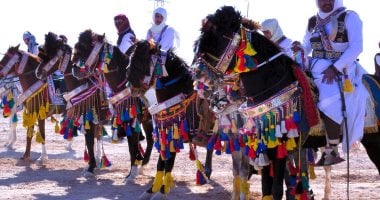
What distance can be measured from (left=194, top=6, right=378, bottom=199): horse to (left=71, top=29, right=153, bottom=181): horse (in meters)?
4.20

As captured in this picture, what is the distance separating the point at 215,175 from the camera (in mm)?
11914

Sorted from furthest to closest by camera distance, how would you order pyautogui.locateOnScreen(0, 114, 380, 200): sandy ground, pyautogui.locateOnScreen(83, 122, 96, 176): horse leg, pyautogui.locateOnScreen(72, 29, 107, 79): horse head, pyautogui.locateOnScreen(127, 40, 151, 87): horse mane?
pyautogui.locateOnScreen(83, 122, 96, 176): horse leg < pyautogui.locateOnScreen(72, 29, 107, 79): horse head < pyautogui.locateOnScreen(0, 114, 380, 200): sandy ground < pyautogui.locateOnScreen(127, 40, 151, 87): horse mane

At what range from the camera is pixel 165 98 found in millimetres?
8852

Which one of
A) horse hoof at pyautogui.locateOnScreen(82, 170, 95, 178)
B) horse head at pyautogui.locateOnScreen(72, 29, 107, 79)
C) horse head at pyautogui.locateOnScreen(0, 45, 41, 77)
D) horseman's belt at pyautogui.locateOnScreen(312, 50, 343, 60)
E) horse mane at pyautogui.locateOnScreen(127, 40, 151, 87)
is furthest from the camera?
horse head at pyautogui.locateOnScreen(0, 45, 41, 77)

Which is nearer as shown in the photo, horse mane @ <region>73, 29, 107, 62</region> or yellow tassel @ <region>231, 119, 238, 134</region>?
yellow tassel @ <region>231, 119, 238, 134</region>

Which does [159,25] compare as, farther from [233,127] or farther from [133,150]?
[233,127]

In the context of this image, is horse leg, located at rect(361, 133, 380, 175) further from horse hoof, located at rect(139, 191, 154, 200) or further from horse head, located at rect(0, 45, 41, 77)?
horse head, located at rect(0, 45, 41, 77)

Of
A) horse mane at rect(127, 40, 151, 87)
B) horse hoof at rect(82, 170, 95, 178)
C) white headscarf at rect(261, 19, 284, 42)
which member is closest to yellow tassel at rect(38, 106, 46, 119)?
horse hoof at rect(82, 170, 95, 178)

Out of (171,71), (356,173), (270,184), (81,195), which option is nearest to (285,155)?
(270,184)

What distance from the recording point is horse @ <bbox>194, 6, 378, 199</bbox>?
6.45 metres

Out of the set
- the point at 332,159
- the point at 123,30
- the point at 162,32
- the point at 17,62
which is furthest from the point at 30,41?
the point at 332,159

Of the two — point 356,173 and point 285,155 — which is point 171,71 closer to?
point 285,155

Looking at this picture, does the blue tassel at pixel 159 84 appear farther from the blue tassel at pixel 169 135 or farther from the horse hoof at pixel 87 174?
the horse hoof at pixel 87 174

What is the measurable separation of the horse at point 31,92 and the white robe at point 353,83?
7.48 m
